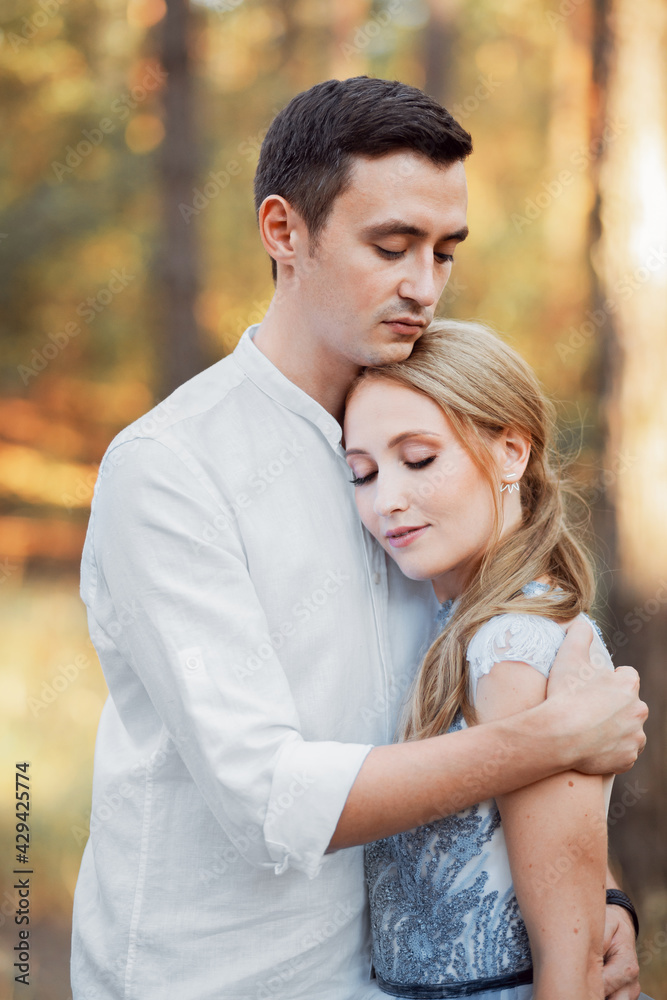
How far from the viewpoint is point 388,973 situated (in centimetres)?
150

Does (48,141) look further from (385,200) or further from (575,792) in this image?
(575,792)

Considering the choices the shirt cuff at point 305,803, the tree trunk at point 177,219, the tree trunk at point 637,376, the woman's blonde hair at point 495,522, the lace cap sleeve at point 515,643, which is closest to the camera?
the shirt cuff at point 305,803

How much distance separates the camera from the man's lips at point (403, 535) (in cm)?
151

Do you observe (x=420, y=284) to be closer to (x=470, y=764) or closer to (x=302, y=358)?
(x=302, y=358)

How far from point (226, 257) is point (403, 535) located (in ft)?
10.1

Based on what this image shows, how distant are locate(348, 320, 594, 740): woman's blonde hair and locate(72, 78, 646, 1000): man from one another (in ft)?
0.26

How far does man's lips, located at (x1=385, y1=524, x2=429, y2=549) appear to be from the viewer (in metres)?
1.51

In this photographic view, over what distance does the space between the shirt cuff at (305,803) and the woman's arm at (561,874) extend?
301 millimetres

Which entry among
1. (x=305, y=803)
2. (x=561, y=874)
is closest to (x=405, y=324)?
(x=305, y=803)

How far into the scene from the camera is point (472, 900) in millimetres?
1400

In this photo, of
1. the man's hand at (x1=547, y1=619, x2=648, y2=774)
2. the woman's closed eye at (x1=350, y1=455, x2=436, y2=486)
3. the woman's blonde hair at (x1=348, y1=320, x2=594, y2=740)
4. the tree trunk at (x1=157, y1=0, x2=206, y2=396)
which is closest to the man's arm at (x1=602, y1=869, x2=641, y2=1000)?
the man's hand at (x1=547, y1=619, x2=648, y2=774)

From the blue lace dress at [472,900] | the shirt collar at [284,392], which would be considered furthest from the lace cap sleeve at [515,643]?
the shirt collar at [284,392]

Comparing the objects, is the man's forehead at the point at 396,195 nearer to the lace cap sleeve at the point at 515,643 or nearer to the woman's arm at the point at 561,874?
the lace cap sleeve at the point at 515,643

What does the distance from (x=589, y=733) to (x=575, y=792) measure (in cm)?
10
